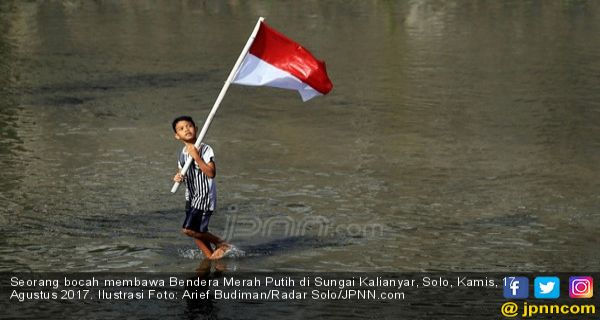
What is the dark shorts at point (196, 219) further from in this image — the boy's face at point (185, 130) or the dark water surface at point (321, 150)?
the boy's face at point (185, 130)

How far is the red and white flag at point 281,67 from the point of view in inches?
372

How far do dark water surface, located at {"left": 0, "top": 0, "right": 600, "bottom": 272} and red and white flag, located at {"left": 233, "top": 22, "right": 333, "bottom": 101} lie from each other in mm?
1409

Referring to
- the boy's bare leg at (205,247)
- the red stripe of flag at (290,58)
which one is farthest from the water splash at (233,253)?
the red stripe of flag at (290,58)

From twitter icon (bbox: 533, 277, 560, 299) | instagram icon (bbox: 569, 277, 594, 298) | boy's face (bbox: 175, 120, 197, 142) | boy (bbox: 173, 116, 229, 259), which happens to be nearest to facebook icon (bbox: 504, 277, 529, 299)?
twitter icon (bbox: 533, 277, 560, 299)

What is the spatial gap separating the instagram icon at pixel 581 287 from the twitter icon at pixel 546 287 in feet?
0.33

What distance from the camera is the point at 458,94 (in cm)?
1781

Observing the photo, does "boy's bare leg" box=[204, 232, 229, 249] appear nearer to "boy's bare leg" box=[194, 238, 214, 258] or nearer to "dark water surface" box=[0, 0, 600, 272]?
"boy's bare leg" box=[194, 238, 214, 258]

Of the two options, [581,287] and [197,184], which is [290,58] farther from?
[581,287]

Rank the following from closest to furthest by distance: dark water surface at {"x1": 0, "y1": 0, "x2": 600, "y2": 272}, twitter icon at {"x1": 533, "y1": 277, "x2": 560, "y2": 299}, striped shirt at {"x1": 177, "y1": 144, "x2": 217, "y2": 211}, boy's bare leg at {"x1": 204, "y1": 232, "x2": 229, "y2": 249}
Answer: twitter icon at {"x1": 533, "y1": 277, "x2": 560, "y2": 299}, striped shirt at {"x1": 177, "y1": 144, "x2": 217, "y2": 211}, boy's bare leg at {"x1": 204, "y1": 232, "x2": 229, "y2": 249}, dark water surface at {"x1": 0, "y1": 0, "x2": 600, "y2": 272}

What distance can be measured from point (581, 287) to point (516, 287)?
0.48m

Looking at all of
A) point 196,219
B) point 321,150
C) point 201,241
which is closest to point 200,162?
point 196,219

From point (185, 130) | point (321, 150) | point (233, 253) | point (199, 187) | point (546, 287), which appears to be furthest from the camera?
point (321, 150)

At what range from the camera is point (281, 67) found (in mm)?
9477

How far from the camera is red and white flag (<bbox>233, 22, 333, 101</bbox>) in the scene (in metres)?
9.44
